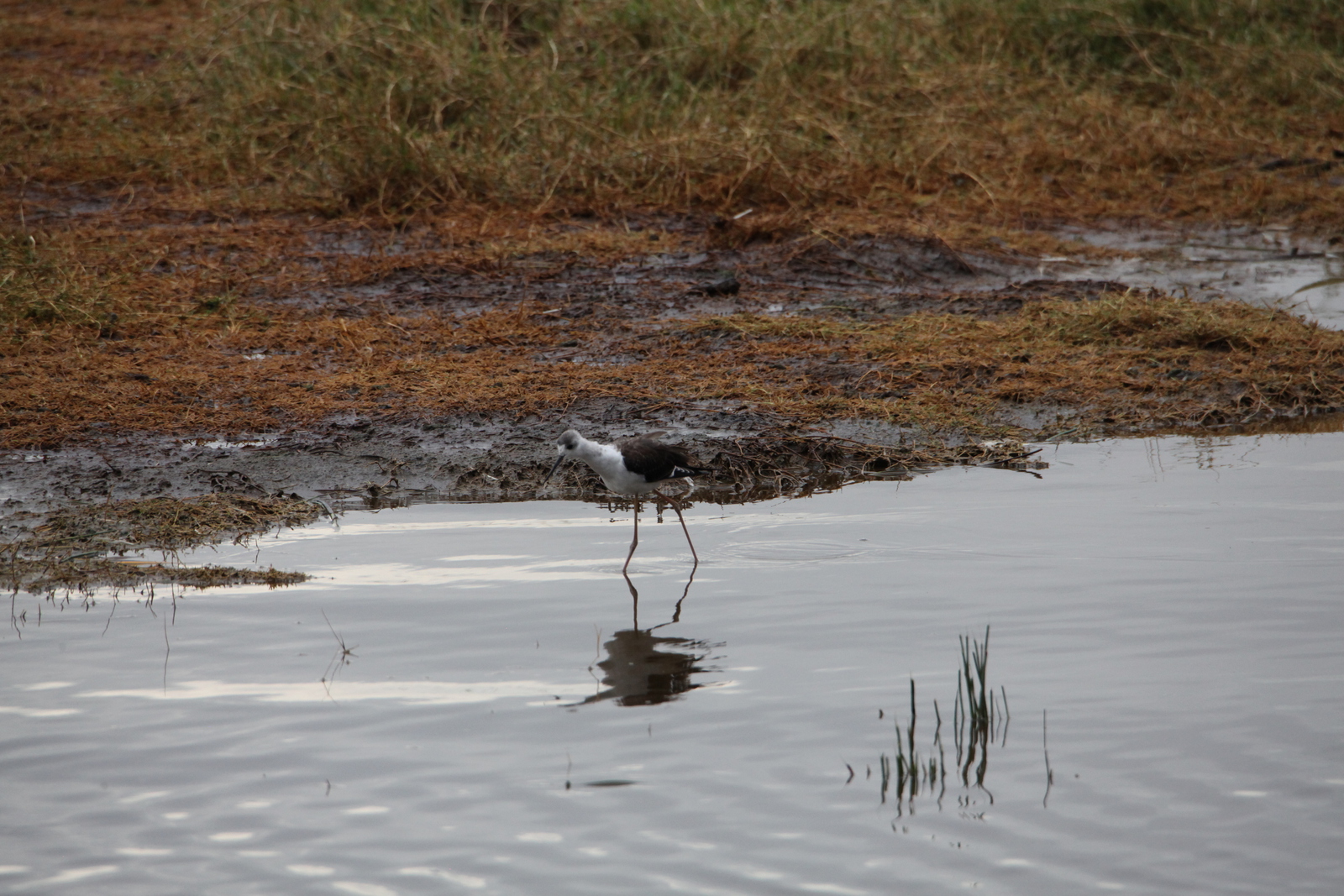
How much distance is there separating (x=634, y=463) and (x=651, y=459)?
8 cm

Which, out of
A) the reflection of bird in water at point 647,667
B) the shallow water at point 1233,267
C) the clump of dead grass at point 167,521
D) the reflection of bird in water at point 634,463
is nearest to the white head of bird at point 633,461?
the reflection of bird in water at point 634,463

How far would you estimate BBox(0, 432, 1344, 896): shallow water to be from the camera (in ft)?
13.5

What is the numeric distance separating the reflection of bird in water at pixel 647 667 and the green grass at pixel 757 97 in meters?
7.20

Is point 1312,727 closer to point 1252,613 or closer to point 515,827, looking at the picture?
point 1252,613

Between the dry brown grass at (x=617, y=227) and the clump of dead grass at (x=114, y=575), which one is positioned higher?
the dry brown grass at (x=617, y=227)

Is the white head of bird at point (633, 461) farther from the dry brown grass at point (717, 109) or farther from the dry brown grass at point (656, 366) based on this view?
the dry brown grass at point (717, 109)

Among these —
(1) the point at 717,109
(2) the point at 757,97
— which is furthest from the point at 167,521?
(2) the point at 757,97

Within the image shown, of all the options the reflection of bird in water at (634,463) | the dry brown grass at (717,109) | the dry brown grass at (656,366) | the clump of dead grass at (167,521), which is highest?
the dry brown grass at (717,109)

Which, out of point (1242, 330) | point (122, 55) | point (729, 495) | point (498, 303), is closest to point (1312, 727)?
point (729, 495)

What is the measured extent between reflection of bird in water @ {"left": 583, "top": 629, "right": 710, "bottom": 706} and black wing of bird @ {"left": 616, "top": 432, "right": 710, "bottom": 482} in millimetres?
990

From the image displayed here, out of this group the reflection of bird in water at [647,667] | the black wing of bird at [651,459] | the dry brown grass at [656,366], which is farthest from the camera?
the dry brown grass at [656,366]

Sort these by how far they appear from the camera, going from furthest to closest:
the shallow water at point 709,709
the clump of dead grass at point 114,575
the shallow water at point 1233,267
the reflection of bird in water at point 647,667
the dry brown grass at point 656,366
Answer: the shallow water at point 1233,267 → the dry brown grass at point 656,366 → the clump of dead grass at point 114,575 → the reflection of bird in water at point 647,667 → the shallow water at point 709,709

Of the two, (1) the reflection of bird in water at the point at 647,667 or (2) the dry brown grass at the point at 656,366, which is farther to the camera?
(2) the dry brown grass at the point at 656,366

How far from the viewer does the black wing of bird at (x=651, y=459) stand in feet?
21.1
